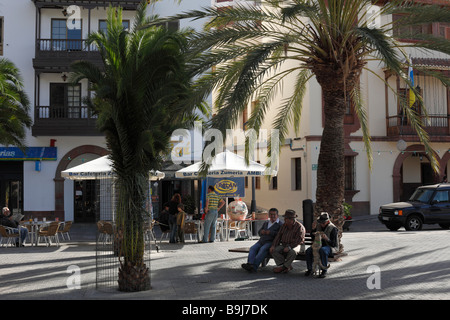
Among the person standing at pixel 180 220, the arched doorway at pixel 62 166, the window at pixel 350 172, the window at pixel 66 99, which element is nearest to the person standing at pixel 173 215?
the person standing at pixel 180 220

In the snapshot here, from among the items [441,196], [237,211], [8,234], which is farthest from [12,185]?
[441,196]

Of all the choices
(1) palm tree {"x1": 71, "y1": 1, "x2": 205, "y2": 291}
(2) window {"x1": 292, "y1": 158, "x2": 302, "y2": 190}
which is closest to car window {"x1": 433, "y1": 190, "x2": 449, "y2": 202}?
(2) window {"x1": 292, "y1": 158, "x2": 302, "y2": 190}

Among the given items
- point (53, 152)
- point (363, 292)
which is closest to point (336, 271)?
point (363, 292)

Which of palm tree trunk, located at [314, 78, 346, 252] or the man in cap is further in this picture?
palm tree trunk, located at [314, 78, 346, 252]

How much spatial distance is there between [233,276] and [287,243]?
4.08 feet

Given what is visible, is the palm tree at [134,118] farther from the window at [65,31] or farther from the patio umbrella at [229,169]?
the window at [65,31]

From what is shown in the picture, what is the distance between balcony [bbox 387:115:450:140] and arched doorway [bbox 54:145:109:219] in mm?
14255

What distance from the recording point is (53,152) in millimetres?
27594

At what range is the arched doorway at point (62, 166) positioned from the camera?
27.5 meters

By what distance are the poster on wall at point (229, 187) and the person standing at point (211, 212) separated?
5.71 ft

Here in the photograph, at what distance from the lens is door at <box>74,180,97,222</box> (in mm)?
28062

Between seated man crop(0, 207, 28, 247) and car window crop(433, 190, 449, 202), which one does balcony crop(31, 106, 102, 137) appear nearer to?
seated man crop(0, 207, 28, 247)

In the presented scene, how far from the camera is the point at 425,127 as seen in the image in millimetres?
30250
